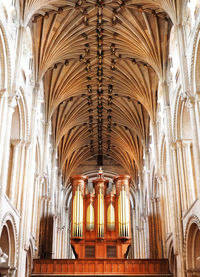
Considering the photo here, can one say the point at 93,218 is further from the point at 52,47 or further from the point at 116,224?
the point at 52,47

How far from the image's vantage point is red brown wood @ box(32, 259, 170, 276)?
70.4 ft

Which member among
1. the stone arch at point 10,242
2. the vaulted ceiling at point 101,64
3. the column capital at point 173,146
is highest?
the vaulted ceiling at point 101,64

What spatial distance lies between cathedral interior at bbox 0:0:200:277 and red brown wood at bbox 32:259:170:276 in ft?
0.18

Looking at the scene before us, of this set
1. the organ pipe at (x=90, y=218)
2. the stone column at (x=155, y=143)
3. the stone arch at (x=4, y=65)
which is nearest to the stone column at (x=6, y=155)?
the stone arch at (x=4, y=65)

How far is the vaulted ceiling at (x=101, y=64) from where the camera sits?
2230 centimetres

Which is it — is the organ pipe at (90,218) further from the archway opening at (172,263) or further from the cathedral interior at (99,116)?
the archway opening at (172,263)

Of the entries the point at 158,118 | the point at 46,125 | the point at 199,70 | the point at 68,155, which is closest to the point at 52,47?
the point at 46,125

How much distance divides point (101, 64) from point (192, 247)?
14679 mm

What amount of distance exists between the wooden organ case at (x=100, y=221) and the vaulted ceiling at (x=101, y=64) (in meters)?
4.97

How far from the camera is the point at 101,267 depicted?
21797 mm

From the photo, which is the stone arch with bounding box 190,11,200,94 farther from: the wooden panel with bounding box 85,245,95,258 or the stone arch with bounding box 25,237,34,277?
the wooden panel with bounding box 85,245,95,258

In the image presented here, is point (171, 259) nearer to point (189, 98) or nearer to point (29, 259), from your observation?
point (29, 259)

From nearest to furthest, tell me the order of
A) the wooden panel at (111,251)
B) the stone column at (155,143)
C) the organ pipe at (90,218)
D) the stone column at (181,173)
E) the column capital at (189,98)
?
the column capital at (189,98), the stone column at (181,173), the stone column at (155,143), the wooden panel at (111,251), the organ pipe at (90,218)

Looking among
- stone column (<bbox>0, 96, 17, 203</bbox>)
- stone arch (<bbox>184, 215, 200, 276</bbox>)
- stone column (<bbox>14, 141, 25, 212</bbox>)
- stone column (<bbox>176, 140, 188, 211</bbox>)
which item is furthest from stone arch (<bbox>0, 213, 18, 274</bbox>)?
stone column (<bbox>176, 140, 188, 211</bbox>)
